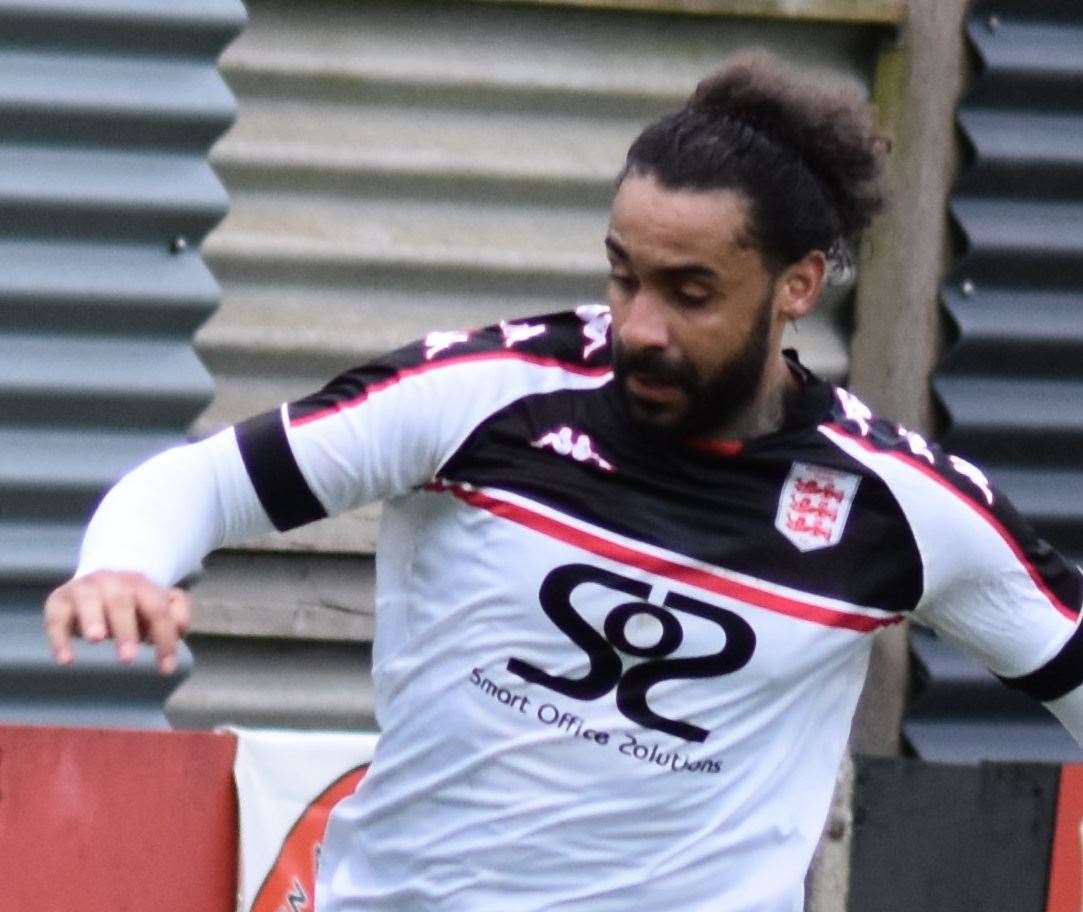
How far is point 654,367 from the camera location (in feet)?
9.65

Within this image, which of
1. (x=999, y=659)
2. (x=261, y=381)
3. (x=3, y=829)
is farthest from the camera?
(x=261, y=381)

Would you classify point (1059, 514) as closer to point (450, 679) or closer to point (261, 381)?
point (261, 381)

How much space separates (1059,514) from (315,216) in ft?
6.56

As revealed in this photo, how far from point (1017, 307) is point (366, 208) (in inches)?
65.3

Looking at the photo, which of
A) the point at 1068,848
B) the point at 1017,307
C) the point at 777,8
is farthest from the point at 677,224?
the point at 1017,307

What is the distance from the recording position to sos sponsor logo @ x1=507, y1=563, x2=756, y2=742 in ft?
9.71

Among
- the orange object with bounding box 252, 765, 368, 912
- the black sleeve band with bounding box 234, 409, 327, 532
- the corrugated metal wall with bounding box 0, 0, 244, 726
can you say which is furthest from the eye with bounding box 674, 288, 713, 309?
the corrugated metal wall with bounding box 0, 0, 244, 726

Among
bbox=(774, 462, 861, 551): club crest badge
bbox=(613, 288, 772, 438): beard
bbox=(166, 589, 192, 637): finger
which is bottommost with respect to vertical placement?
bbox=(774, 462, 861, 551): club crest badge

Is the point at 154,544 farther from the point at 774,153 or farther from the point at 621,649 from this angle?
the point at 774,153

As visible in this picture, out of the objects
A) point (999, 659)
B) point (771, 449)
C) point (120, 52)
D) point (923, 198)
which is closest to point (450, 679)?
point (771, 449)

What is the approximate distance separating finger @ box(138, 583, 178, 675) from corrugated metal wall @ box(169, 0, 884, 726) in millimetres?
2919

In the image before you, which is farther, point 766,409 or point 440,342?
point 766,409

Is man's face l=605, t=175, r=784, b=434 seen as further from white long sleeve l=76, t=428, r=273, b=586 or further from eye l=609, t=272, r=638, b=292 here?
white long sleeve l=76, t=428, r=273, b=586

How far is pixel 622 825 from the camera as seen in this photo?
9.70 feet
